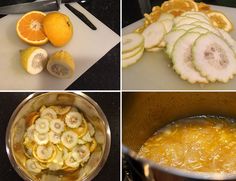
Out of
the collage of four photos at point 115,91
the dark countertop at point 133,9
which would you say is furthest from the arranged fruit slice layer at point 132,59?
the dark countertop at point 133,9

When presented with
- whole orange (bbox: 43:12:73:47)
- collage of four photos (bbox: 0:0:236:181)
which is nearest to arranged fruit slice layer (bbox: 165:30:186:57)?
collage of four photos (bbox: 0:0:236:181)

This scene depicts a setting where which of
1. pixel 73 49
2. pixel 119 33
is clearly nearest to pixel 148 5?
pixel 119 33

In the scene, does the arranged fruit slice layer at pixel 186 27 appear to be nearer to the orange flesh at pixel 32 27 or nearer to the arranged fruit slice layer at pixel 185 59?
the arranged fruit slice layer at pixel 185 59

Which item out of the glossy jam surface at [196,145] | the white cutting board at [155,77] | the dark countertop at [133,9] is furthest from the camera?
the dark countertop at [133,9]

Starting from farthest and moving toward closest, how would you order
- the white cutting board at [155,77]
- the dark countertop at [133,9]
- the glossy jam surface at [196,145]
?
the dark countertop at [133,9]
the white cutting board at [155,77]
the glossy jam surface at [196,145]

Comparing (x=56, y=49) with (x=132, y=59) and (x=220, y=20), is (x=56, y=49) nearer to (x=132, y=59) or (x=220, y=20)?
(x=132, y=59)

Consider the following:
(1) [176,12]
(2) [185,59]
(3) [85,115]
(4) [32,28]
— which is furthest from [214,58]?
(4) [32,28]
